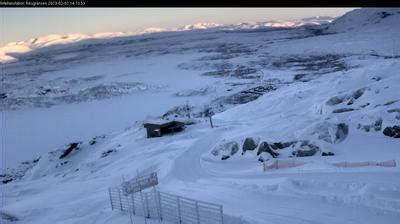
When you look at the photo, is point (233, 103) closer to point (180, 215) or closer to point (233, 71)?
point (233, 71)

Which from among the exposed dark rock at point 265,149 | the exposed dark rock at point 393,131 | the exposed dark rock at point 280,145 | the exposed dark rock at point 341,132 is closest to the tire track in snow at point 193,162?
the exposed dark rock at point 265,149

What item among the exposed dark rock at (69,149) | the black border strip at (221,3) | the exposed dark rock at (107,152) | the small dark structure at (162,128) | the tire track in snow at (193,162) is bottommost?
the exposed dark rock at (69,149)

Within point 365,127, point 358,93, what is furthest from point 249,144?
point 358,93

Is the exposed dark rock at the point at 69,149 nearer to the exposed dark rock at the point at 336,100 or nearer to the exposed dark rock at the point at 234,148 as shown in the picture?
the exposed dark rock at the point at 234,148

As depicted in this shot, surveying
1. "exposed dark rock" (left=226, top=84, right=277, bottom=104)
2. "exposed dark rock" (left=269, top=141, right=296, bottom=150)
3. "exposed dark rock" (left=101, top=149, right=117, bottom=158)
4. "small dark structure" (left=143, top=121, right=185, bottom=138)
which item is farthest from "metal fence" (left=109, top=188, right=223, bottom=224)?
"exposed dark rock" (left=226, top=84, right=277, bottom=104)

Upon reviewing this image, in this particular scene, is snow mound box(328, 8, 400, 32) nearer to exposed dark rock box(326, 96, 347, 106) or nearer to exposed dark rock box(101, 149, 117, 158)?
exposed dark rock box(326, 96, 347, 106)

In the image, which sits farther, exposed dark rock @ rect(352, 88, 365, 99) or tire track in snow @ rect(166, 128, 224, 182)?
exposed dark rock @ rect(352, 88, 365, 99)

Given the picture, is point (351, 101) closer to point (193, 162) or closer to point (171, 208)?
point (193, 162)
